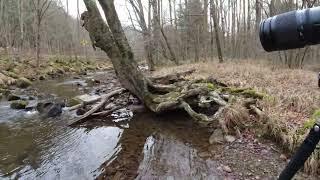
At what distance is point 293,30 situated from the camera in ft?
5.24

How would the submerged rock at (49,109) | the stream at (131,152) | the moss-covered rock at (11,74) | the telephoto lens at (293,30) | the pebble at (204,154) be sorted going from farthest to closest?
the moss-covered rock at (11,74)
the submerged rock at (49,109)
the pebble at (204,154)
the stream at (131,152)
the telephoto lens at (293,30)

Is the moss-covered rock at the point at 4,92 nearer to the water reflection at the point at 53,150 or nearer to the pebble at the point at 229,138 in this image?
the water reflection at the point at 53,150

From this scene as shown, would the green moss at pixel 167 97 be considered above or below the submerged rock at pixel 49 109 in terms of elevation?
above

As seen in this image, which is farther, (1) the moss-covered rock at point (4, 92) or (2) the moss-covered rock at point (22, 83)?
(2) the moss-covered rock at point (22, 83)

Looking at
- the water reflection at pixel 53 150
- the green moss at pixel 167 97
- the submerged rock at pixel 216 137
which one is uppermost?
the green moss at pixel 167 97

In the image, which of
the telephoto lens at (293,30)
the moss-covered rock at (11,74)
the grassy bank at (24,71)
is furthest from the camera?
the moss-covered rock at (11,74)

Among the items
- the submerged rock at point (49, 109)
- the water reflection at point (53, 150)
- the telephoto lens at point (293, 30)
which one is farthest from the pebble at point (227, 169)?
the submerged rock at point (49, 109)

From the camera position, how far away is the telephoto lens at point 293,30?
5.14ft

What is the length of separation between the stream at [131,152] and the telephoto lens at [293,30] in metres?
3.05

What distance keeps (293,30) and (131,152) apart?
440cm

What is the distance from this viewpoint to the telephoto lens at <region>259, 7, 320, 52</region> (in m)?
1.57

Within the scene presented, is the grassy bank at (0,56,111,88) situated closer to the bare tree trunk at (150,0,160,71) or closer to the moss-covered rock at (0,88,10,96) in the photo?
the moss-covered rock at (0,88,10,96)

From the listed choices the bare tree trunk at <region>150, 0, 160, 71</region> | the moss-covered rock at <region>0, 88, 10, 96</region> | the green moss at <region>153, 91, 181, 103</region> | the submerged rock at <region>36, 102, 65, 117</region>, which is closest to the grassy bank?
the moss-covered rock at <region>0, 88, 10, 96</region>

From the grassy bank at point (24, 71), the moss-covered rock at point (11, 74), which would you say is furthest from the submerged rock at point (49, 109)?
the moss-covered rock at point (11, 74)
